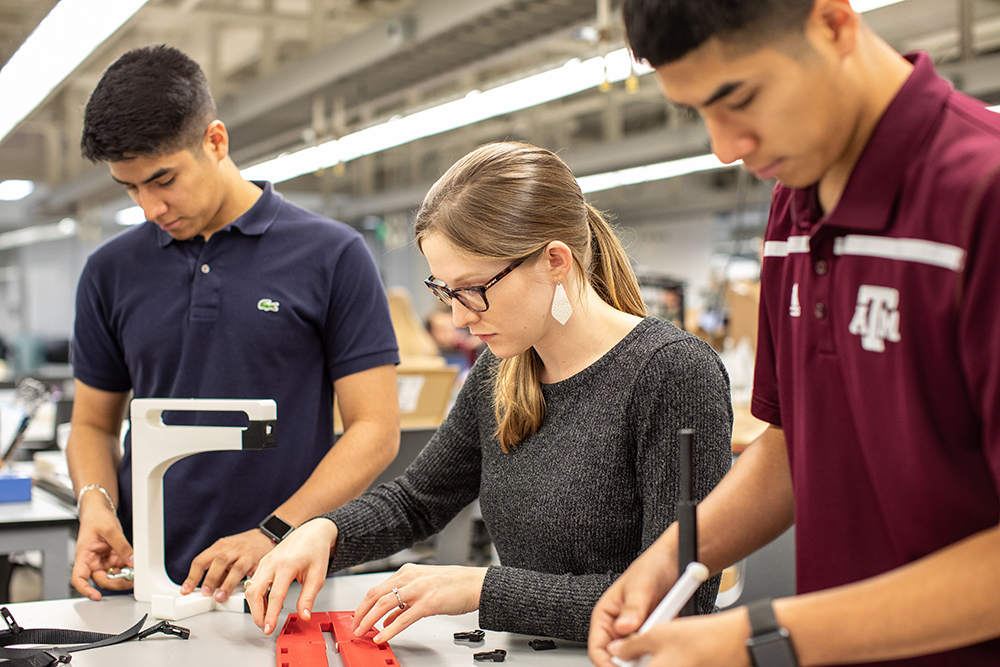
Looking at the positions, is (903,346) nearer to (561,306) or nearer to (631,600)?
(631,600)

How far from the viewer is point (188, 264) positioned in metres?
1.66

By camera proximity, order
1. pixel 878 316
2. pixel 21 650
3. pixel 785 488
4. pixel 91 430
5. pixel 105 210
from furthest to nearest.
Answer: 1. pixel 105 210
2. pixel 91 430
3. pixel 21 650
4. pixel 785 488
5. pixel 878 316

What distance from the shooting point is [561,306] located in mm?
1304

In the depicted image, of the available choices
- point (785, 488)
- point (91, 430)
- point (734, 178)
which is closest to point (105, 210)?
point (734, 178)

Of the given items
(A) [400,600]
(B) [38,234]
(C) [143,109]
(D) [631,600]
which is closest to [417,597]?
(A) [400,600]

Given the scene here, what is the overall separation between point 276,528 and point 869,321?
40.9 inches

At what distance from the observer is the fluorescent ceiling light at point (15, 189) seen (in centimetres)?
1082

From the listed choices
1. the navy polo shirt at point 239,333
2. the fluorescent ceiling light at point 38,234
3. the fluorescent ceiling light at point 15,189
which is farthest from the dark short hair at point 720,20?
the fluorescent ceiling light at point 38,234

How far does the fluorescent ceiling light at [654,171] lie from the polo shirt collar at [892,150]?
6.40m

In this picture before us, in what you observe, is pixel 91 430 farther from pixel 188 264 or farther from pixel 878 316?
pixel 878 316

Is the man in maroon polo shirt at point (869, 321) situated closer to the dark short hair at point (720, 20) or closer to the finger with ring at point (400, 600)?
the dark short hair at point (720, 20)

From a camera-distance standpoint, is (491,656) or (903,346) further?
(491,656)

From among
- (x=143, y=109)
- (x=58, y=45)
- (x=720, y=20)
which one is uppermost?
(x=58, y=45)

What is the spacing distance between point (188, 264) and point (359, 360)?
0.38 m
